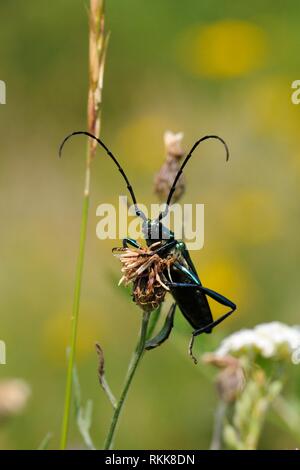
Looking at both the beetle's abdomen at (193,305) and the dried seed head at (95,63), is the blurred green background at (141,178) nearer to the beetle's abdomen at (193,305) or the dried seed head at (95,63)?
the beetle's abdomen at (193,305)

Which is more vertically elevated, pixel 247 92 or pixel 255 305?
pixel 247 92

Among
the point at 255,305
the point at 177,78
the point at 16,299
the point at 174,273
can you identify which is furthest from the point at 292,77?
the point at 174,273

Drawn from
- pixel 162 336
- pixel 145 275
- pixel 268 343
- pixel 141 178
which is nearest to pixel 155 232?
pixel 145 275

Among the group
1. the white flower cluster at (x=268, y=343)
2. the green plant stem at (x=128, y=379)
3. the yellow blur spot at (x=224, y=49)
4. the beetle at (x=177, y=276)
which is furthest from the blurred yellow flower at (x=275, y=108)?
the green plant stem at (x=128, y=379)

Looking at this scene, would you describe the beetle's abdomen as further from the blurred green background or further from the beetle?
the blurred green background

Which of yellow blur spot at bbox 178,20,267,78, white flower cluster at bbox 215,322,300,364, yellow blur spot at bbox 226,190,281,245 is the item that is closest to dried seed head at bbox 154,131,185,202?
white flower cluster at bbox 215,322,300,364

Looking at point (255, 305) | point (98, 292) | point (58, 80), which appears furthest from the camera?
point (58, 80)
